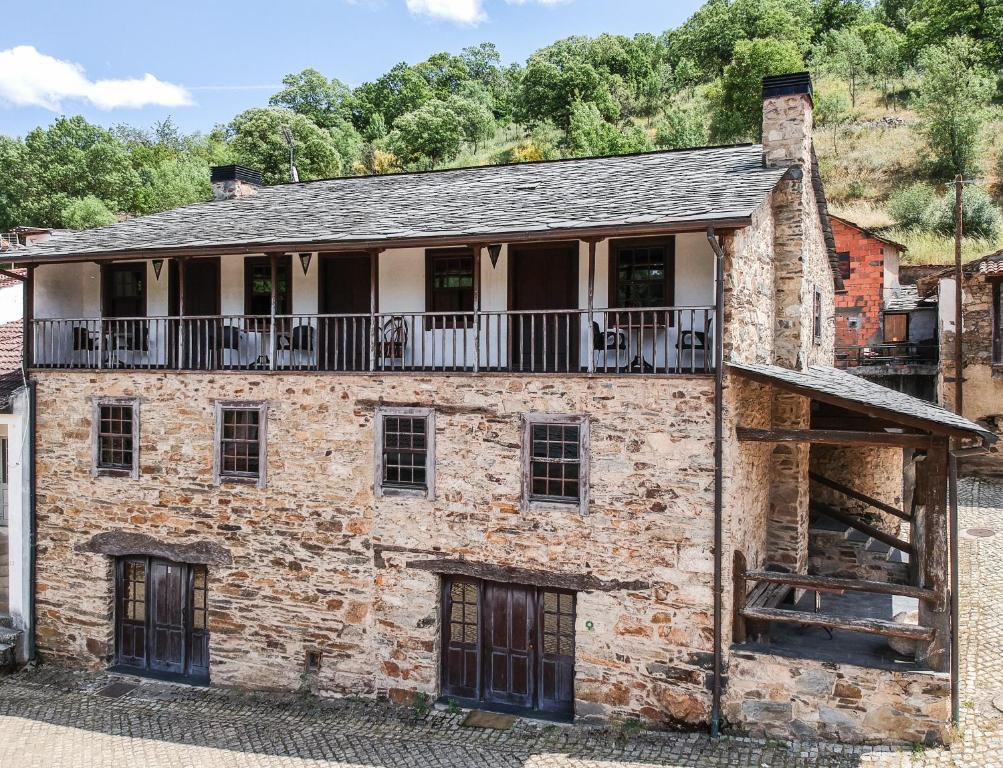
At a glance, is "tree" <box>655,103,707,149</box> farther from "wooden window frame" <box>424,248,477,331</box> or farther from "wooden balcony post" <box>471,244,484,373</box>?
"wooden balcony post" <box>471,244,484,373</box>

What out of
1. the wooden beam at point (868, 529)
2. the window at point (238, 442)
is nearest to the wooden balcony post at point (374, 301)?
the window at point (238, 442)

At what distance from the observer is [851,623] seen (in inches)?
398

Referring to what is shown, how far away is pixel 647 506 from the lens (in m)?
10.6

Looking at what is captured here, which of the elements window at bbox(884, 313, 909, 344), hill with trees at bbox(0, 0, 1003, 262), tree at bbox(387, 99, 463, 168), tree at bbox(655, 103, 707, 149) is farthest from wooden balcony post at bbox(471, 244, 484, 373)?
tree at bbox(387, 99, 463, 168)

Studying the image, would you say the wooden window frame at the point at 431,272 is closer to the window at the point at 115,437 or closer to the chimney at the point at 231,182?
the window at the point at 115,437

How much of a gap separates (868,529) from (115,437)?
507 inches

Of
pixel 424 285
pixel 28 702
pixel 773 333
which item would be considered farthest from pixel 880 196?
pixel 28 702

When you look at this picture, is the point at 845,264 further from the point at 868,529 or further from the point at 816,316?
the point at 868,529

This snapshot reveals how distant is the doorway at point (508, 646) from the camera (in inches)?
445

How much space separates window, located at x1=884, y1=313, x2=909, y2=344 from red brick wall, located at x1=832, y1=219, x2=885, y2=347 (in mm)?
557

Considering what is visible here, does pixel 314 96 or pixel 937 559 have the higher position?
pixel 314 96

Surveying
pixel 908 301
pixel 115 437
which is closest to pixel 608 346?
pixel 115 437

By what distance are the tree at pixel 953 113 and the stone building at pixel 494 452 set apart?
3131cm

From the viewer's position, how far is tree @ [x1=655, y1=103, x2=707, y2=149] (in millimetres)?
49188
